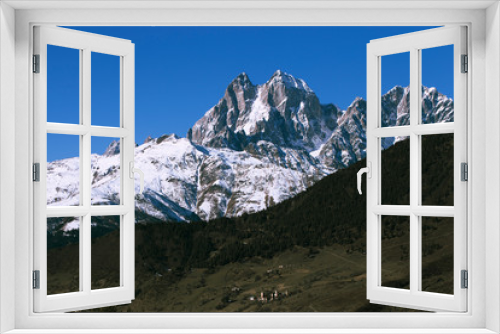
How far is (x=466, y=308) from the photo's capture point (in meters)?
2.38

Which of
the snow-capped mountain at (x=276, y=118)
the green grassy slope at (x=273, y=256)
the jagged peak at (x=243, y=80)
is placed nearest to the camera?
the green grassy slope at (x=273, y=256)

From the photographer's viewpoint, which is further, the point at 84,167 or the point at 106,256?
the point at 106,256

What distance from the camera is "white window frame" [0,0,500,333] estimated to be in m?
2.30

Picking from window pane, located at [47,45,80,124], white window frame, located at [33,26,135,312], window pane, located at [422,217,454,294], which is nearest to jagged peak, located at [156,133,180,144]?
window pane, located at [47,45,80,124]

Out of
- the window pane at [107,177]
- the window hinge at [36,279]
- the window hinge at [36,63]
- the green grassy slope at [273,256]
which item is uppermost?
the window hinge at [36,63]

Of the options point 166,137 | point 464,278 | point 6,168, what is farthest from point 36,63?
point 166,137

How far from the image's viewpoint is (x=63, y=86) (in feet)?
23.2

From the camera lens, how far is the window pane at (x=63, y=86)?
2717 mm

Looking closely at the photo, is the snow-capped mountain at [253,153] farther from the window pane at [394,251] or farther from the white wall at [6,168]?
the white wall at [6,168]

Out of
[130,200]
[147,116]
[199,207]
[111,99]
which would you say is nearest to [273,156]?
[199,207]

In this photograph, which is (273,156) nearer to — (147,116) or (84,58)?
(147,116)

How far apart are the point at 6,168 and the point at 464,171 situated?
2.29m

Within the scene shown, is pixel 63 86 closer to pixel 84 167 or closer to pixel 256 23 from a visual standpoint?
pixel 84 167

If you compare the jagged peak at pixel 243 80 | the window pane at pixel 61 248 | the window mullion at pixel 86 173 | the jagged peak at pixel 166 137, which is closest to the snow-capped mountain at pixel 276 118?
the jagged peak at pixel 243 80
